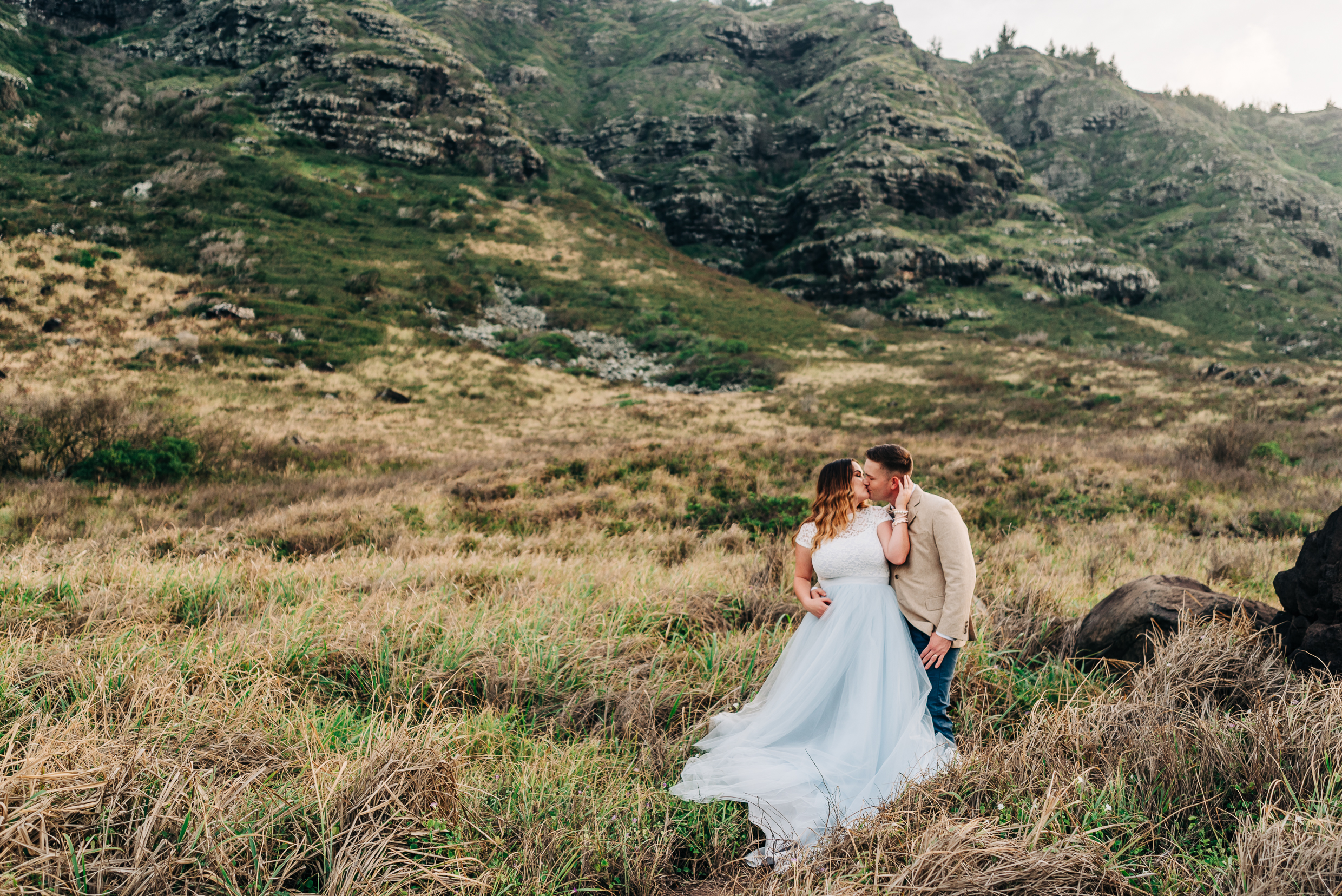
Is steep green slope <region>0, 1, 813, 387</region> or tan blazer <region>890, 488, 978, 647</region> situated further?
steep green slope <region>0, 1, 813, 387</region>

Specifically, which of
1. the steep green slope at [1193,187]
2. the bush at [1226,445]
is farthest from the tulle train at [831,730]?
the steep green slope at [1193,187]

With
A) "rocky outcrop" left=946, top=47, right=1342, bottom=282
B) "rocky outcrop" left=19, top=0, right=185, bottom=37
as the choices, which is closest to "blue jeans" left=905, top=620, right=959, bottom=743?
"rocky outcrop" left=946, top=47, right=1342, bottom=282

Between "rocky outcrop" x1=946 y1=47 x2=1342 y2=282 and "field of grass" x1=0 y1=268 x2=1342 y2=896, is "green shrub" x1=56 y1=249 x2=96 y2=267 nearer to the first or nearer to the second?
"field of grass" x1=0 y1=268 x2=1342 y2=896

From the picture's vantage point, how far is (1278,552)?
671 centimetres

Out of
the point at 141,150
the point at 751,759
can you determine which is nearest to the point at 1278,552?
the point at 751,759

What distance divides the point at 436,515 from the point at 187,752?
6.58 metres

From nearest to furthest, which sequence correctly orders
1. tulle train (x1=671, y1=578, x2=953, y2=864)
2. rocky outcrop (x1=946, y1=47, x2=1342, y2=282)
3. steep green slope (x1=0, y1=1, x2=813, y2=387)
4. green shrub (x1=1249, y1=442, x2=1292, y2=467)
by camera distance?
tulle train (x1=671, y1=578, x2=953, y2=864) < green shrub (x1=1249, y1=442, x2=1292, y2=467) < steep green slope (x1=0, y1=1, x2=813, y2=387) < rocky outcrop (x1=946, y1=47, x2=1342, y2=282)

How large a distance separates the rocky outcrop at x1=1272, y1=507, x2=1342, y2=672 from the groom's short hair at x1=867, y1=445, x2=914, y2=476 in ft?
6.68

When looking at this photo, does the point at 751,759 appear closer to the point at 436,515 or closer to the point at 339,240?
the point at 436,515

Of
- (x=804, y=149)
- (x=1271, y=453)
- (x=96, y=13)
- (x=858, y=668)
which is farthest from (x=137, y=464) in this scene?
(x=96, y=13)

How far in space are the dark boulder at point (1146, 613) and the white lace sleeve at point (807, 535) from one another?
84.8 inches

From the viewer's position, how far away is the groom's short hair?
3.26 m

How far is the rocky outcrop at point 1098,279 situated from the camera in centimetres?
6506

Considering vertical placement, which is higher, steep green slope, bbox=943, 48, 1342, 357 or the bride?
steep green slope, bbox=943, 48, 1342, 357
